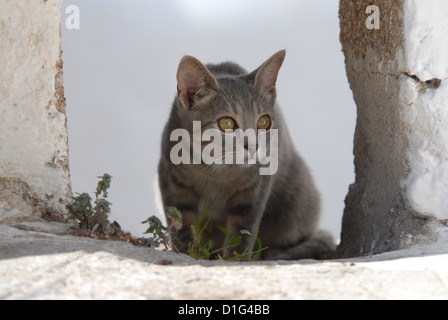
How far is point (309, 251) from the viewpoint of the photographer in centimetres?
267

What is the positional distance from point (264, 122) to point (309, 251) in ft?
2.79

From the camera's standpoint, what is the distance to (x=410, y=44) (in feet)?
6.29

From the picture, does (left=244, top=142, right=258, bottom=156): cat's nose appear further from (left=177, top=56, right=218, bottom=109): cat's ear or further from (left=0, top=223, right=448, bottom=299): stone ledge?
(left=0, top=223, right=448, bottom=299): stone ledge

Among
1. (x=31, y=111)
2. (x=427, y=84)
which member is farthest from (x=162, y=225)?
(x=427, y=84)

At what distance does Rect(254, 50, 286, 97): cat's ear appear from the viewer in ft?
6.98

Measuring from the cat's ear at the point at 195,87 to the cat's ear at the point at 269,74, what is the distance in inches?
8.3

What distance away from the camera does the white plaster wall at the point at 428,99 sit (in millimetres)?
1899

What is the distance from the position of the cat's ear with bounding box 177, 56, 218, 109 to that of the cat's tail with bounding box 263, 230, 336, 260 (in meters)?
0.97

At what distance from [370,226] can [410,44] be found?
84cm

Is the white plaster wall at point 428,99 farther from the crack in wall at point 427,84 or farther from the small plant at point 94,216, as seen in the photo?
the small plant at point 94,216

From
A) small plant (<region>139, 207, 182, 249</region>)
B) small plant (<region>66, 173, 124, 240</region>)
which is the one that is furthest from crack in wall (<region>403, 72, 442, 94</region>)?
small plant (<region>66, 173, 124, 240</region>)

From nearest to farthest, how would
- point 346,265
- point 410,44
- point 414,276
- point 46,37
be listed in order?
1. point 414,276
2. point 346,265
3. point 410,44
4. point 46,37

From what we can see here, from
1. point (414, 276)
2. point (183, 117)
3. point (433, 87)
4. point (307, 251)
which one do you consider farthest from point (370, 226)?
point (414, 276)
